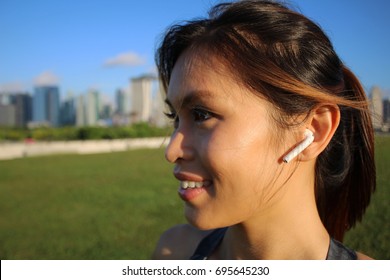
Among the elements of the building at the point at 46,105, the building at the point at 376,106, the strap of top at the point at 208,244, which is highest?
the building at the point at 376,106

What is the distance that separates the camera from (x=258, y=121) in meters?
1.26

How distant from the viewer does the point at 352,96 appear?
4.89 ft

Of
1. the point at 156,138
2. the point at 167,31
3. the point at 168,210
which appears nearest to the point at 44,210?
the point at 168,210

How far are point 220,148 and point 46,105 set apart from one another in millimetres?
46307

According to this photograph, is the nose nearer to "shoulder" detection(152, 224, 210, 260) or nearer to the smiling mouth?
the smiling mouth

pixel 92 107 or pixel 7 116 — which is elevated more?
pixel 7 116

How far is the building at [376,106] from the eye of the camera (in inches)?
63.7

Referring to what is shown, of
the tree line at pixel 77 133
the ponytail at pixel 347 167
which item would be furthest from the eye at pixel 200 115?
the tree line at pixel 77 133

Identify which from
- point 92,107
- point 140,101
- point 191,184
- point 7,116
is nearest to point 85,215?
point 191,184

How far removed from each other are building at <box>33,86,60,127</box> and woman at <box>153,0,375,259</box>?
39.6 metres

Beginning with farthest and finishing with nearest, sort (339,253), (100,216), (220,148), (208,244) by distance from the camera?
(100,216), (208,244), (339,253), (220,148)

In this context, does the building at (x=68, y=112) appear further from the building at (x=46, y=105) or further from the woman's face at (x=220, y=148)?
the woman's face at (x=220, y=148)

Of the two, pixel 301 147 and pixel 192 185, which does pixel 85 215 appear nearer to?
pixel 192 185

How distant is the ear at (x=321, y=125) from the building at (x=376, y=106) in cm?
39
